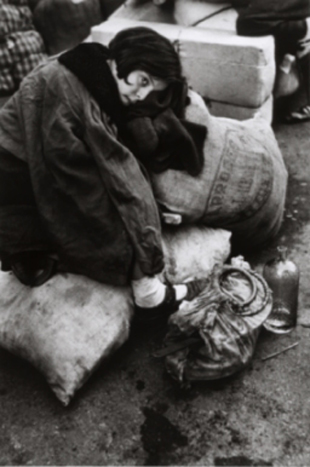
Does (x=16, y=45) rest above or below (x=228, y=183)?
below

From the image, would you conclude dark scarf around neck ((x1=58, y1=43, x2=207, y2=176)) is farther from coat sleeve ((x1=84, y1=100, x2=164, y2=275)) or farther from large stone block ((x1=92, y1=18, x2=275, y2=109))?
large stone block ((x1=92, y1=18, x2=275, y2=109))

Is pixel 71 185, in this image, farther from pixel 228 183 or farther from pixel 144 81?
pixel 228 183

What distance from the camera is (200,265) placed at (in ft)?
9.03

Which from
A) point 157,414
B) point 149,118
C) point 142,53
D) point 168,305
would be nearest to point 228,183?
point 149,118

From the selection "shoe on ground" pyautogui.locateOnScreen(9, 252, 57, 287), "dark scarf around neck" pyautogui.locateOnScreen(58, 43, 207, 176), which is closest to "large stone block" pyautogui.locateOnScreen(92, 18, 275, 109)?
"dark scarf around neck" pyautogui.locateOnScreen(58, 43, 207, 176)

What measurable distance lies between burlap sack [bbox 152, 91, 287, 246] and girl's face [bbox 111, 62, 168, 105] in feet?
1.14

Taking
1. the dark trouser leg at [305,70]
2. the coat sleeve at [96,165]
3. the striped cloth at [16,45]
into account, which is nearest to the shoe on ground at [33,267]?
the coat sleeve at [96,165]

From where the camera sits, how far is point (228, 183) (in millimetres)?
2803

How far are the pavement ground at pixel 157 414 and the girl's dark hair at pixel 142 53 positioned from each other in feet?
3.98

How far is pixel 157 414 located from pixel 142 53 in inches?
58.9

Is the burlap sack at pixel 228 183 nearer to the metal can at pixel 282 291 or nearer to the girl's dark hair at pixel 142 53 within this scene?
the metal can at pixel 282 291

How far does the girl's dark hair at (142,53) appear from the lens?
93.4 inches

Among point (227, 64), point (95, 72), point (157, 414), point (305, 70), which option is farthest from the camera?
point (305, 70)

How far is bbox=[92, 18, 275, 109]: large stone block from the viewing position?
3.72 m
